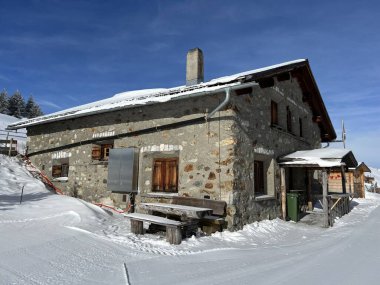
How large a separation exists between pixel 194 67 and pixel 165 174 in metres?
3.94

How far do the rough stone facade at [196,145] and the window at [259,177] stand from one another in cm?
17

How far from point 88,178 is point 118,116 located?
244 cm

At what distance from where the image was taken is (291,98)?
483 inches

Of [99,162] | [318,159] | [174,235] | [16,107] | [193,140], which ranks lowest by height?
[174,235]

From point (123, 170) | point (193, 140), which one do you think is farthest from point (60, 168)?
point (193, 140)

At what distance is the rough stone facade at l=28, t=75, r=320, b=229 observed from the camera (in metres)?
7.78

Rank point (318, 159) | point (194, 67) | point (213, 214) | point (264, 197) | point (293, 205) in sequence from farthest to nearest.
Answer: point (194, 67) → point (293, 205) → point (318, 159) → point (264, 197) → point (213, 214)

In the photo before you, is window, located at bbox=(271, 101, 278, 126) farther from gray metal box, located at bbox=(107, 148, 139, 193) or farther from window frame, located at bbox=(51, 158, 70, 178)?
window frame, located at bbox=(51, 158, 70, 178)

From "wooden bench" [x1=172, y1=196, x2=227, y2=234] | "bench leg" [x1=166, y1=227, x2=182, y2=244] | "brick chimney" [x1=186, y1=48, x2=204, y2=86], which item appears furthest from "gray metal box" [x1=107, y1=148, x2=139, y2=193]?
"bench leg" [x1=166, y1=227, x2=182, y2=244]

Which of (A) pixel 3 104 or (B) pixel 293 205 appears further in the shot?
(A) pixel 3 104

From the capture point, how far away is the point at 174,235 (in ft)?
19.0

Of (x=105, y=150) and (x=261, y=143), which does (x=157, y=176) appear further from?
(x=261, y=143)

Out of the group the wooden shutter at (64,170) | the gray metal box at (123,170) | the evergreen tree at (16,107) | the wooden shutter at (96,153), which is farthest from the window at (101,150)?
the evergreen tree at (16,107)

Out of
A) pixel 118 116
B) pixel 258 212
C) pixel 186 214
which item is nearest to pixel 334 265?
pixel 186 214
